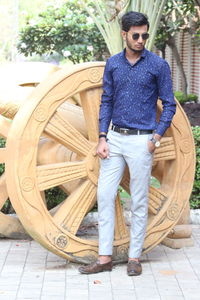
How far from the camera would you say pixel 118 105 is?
17.7 ft

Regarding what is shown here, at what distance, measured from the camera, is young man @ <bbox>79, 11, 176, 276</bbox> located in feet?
17.4

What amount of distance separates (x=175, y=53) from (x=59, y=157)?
12093 mm

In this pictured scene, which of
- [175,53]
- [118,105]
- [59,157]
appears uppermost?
[118,105]

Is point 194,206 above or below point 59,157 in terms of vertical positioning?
below

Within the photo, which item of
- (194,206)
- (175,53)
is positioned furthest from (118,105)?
(175,53)

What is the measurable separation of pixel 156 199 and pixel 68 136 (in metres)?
0.91

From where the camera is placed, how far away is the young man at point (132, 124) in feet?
17.4

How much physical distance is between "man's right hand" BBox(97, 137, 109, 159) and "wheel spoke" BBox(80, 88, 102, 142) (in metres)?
0.22

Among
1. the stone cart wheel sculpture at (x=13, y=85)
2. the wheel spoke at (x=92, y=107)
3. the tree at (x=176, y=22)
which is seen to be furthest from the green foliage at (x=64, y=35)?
the wheel spoke at (x=92, y=107)

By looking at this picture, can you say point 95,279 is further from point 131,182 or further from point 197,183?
point 197,183

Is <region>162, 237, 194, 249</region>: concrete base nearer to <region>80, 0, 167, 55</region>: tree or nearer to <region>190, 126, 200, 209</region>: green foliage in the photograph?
<region>190, 126, 200, 209</region>: green foliage

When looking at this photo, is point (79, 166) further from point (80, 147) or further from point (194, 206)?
point (194, 206)

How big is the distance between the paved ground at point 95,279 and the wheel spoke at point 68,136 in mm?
924

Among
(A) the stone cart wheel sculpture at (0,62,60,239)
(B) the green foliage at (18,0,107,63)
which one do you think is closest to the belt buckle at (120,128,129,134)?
(A) the stone cart wheel sculpture at (0,62,60,239)
